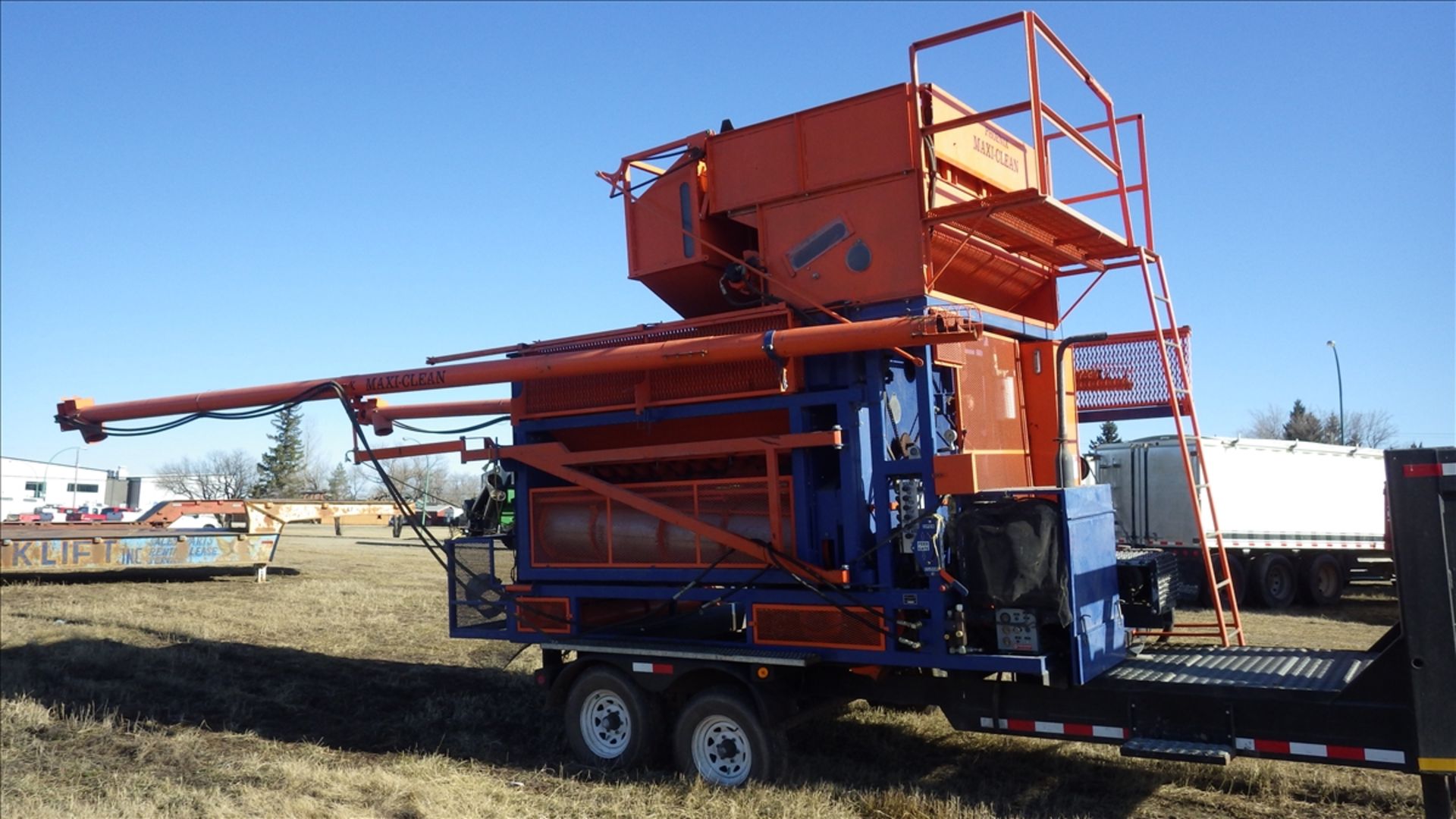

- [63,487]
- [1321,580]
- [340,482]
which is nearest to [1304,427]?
[1321,580]

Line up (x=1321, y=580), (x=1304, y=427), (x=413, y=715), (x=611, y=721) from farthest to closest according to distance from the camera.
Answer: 1. (x=1304, y=427)
2. (x=1321, y=580)
3. (x=413, y=715)
4. (x=611, y=721)

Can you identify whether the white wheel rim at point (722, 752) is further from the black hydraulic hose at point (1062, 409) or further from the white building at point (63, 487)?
the white building at point (63, 487)

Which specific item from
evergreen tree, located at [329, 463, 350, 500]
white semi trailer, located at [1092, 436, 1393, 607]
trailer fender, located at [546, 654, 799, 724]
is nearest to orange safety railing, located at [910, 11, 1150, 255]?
trailer fender, located at [546, 654, 799, 724]

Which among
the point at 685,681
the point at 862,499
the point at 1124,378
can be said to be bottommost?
the point at 685,681

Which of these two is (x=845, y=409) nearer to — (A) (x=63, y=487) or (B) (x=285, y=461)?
(B) (x=285, y=461)

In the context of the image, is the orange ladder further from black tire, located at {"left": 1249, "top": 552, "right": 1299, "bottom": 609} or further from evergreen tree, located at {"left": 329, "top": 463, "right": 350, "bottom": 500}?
evergreen tree, located at {"left": 329, "top": 463, "right": 350, "bottom": 500}

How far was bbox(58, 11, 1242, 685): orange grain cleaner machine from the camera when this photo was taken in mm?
6504

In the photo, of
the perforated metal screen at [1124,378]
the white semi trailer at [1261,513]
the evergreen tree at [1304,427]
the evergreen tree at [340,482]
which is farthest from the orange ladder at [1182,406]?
the evergreen tree at [340,482]

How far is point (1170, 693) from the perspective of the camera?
602cm

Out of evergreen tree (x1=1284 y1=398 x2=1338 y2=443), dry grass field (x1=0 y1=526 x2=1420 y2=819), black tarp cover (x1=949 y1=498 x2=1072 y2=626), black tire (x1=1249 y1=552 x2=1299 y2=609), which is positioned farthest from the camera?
evergreen tree (x1=1284 y1=398 x2=1338 y2=443)

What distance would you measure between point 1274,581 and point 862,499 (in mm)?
14576

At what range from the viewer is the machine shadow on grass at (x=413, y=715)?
7.02m

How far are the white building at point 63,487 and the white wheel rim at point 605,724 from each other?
82.1 metres

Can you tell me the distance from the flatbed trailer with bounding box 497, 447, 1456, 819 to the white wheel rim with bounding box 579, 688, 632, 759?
11 mm
